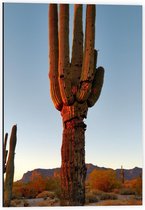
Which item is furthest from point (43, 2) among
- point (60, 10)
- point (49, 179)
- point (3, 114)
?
point (49, 179)

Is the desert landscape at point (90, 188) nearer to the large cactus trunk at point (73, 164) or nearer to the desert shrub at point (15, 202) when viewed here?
the desert shrub at point (15, 202)

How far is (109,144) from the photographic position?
820cm

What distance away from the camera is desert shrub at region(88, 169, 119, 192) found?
26.4 feet

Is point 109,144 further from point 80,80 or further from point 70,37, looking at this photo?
point 70,37

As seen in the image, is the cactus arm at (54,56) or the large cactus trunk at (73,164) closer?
the large cactus trunk at (73,164)

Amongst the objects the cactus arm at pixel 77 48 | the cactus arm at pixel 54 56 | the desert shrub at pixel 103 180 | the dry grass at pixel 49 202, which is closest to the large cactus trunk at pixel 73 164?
the dry grass at pixel 49 202

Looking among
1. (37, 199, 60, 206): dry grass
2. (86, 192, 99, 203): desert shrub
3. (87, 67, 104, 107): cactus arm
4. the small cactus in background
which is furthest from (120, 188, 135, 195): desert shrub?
the small cactus in background

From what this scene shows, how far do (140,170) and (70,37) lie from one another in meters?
1.88

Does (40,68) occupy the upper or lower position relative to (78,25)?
lower

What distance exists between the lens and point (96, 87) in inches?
319

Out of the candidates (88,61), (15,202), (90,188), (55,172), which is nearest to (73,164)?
(55,172)

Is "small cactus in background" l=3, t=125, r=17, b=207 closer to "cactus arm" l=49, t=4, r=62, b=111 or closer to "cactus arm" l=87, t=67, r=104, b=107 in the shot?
"cactus arm" l=49, t=4, r=62, b=111

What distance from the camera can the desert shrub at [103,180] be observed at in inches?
317

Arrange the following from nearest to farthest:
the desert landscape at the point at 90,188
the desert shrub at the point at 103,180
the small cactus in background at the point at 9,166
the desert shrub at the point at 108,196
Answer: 1. the small cactus in background at the point at 9,166
2. the desert landscape at the point at 90,188
3. the desert shrub at the point at 103,180
4. the desert shrub at the point at 108,196
